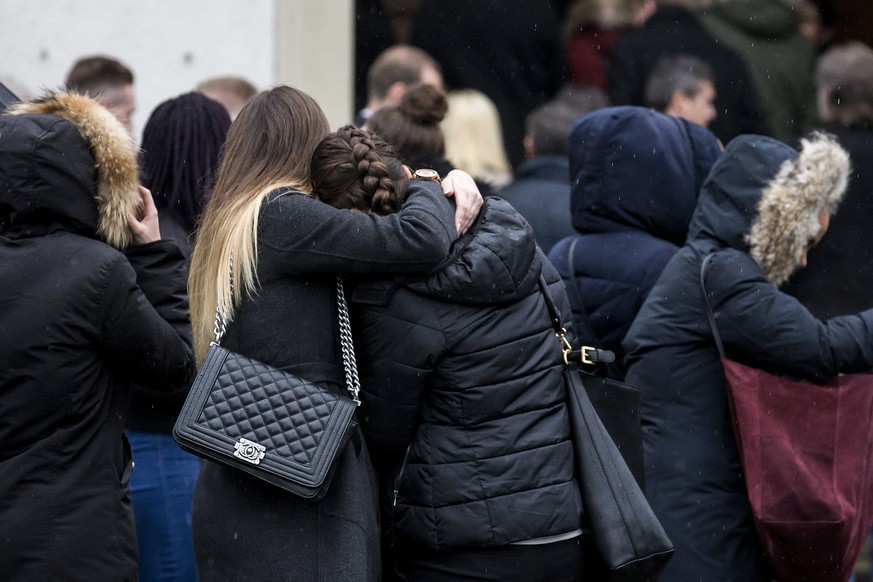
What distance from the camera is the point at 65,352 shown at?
11.6 ft

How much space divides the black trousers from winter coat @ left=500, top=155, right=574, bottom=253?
2.30 m

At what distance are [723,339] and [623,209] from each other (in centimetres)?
81

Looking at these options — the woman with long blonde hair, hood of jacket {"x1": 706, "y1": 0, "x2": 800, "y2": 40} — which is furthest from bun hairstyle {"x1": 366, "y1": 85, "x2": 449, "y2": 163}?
hood of jacket {"x1": 706, "y1": 0, "x2": 800, "y2": 40}

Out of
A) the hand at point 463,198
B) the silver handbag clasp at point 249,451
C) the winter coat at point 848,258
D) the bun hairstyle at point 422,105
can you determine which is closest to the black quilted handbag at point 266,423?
the silver handbag clasp at point 249,451

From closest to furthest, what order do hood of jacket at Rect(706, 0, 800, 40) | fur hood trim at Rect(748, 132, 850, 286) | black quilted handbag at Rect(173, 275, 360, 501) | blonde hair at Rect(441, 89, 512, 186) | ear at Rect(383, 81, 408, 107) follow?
black quilted handbag at Rect(173, 275, 360, 501)
fur hood trim at Rect(748, 132, 850, 286)
ear at Rect(383, 81, 408, 107)
blonde hair at Rect(441, 89, 512, 186)
hood of jacket at Rect(706, 0, 800, 40)

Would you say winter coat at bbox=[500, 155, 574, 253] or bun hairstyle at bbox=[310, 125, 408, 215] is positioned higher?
bun hairstyle at bbox=[310, 125, 408, 215]

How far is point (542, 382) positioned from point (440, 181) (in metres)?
0.62

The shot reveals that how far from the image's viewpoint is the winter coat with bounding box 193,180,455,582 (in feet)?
10.7

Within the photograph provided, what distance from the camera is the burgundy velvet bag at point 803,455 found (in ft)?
12.8

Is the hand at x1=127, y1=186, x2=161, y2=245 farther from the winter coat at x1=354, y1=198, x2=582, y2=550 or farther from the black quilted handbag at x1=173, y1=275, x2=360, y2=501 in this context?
the winter coat at x1=354, y1=198, x2=582, y2=550

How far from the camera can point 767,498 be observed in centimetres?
393

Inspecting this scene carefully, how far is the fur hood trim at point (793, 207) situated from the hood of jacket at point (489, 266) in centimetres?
97

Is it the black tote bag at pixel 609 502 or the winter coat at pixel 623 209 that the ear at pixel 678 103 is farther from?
the black tote bag at pixel 609 502

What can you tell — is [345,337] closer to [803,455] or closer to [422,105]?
[803,455]
